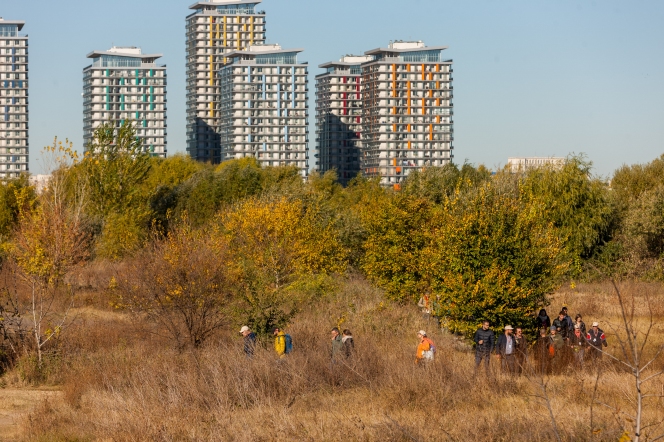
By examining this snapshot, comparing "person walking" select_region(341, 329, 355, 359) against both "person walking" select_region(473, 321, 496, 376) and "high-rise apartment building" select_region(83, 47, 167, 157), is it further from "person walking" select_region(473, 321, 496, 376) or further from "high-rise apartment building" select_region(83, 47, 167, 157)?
"high-rise apartment building" select_region(83, 47, 167, 157)

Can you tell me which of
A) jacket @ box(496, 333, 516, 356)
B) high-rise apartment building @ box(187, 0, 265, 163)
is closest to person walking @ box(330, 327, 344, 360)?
jacket @ box(496, 333, 516, 356)

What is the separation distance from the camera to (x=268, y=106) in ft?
532

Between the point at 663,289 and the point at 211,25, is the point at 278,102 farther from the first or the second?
the point at 663,289

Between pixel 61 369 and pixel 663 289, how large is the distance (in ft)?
86.3

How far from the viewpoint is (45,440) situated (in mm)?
14656

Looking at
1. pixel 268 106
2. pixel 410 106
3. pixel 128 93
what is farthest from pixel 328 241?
pixel 128 93

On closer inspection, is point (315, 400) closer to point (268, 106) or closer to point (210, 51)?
point (268, 106)

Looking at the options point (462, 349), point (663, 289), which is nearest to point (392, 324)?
point (462, 349)

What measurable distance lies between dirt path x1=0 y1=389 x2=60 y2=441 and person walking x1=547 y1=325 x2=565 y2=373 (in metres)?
10.1

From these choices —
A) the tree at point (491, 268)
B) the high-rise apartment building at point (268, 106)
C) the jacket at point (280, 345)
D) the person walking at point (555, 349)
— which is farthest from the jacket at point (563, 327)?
the high-rise apartment building at point (268, 106)

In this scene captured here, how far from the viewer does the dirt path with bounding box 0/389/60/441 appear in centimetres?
1612

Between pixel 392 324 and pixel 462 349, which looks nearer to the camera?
pixel 462 349

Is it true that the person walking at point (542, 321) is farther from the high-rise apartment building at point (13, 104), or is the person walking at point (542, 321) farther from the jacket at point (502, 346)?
the high-rise apartment building at point (13, 104)

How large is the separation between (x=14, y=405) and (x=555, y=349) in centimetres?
1096
